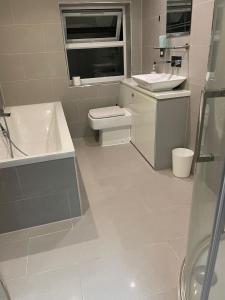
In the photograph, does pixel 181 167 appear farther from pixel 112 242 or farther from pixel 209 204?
pixel 209 204

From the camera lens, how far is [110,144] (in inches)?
131

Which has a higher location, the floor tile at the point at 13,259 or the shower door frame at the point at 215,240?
the shower door frame at the point at 215,240

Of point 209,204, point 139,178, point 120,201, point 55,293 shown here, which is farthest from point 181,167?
point 55,293

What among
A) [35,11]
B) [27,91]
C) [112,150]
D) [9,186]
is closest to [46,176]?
[9,186]

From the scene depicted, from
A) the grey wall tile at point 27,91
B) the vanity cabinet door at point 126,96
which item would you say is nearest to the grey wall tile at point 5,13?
the grey wall tile at point 27,91

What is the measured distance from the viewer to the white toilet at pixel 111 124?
10.3ft

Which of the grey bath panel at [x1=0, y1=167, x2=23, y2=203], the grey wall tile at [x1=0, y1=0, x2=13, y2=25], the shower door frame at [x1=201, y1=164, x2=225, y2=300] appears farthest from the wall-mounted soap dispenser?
the shower door frame at [x1=201, y1=164, x2=225, y2=300]

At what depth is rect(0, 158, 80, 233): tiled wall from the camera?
1.72 m

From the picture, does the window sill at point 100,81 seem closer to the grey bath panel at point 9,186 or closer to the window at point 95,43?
the window at point 95,43

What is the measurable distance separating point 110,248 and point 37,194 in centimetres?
68

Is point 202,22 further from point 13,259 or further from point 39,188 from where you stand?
point 13,259

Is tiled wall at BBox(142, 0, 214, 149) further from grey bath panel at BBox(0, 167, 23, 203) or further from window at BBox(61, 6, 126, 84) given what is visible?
grey bath panel at BBox(0, 167, 23, 203)

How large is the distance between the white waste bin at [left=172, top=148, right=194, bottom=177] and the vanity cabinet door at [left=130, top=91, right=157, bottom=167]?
0.26 meters

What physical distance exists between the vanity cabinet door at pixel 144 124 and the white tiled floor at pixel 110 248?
435 millimetres
